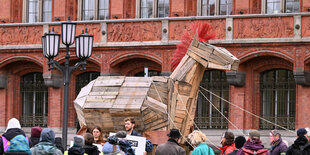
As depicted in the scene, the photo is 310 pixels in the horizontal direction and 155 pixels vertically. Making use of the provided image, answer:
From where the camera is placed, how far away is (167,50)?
27672 millimetres

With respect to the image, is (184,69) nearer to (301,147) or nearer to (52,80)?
(301,147)

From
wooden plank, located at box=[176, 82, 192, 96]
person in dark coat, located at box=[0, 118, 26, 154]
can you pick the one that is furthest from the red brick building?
person in dark coat, located at box=[0, 118, 26, 154]

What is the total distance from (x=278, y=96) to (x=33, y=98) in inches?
402

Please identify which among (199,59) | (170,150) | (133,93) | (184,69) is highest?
(199,59)

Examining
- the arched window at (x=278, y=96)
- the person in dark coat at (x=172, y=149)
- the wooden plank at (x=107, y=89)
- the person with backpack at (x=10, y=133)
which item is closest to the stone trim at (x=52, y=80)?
the arched window at (x=278, y=96)

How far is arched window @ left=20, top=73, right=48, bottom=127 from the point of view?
31.1m

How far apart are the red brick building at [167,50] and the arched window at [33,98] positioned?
1.6 inches

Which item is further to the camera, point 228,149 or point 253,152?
point 228,149

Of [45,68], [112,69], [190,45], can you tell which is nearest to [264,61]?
[112,69]

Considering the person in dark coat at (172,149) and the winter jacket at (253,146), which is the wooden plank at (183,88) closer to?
the person in dark coat at (172,149)

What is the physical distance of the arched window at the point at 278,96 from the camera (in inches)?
1057

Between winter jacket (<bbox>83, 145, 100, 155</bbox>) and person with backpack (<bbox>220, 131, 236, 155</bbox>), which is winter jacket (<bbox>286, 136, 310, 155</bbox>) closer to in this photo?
person with backpack (<bbox>220, 131, 236, 155</bbox>)

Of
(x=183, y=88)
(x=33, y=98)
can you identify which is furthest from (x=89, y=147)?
(x=33, y=98)

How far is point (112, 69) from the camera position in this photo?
94.3ft
